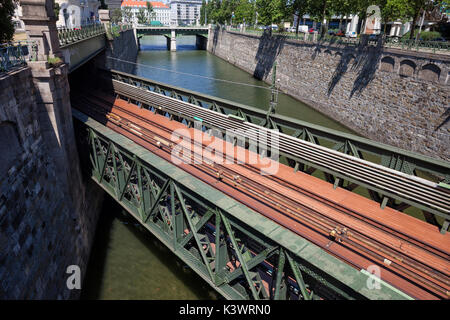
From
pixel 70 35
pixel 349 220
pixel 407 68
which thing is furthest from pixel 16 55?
pixel 407 68

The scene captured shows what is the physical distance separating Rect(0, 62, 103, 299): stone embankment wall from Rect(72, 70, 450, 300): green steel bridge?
1.62 metres

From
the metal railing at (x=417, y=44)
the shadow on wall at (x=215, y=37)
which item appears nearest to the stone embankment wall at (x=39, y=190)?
the metal railing at (x=417, y=44)

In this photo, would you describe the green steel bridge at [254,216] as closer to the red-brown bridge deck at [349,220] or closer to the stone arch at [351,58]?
the red-brown bridge deck at [349,220]

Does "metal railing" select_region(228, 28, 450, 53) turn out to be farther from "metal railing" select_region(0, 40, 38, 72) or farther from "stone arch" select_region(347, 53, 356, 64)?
"metal railing" select_region(0, 40, 38, 72)

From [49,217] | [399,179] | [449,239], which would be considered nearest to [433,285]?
[449,239]

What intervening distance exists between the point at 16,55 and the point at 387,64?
28488 millimetres

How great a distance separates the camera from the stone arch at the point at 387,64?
2778 cm

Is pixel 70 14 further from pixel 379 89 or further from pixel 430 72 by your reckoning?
pixel 430 72

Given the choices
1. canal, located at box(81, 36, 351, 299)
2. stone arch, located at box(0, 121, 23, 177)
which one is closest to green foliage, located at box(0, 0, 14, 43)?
stone arch, located at box(0, 121, 23, 177)

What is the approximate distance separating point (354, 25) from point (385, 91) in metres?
66.1

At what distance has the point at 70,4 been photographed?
78.0 metres
